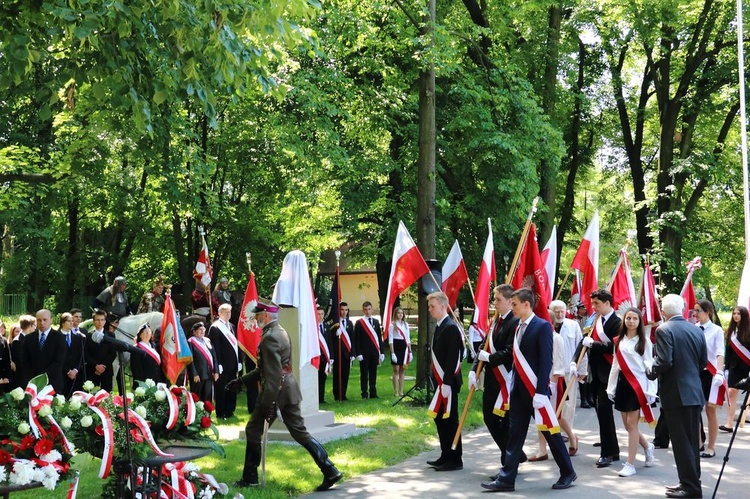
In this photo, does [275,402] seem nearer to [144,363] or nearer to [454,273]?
[144,363]

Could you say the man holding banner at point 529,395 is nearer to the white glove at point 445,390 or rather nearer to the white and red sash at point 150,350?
the white glove at point 445,390

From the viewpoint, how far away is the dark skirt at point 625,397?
10453mm

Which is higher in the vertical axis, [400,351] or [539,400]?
[400,351]

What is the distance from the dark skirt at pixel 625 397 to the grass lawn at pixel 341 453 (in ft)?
9.69

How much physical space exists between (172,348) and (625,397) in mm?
8006

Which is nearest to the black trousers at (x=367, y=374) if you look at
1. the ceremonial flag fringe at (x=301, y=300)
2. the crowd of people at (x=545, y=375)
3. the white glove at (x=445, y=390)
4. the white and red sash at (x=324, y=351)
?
the white and red sash at (x=324, y=351)

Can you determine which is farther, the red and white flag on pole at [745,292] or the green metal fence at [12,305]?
the green metal fence at [12,305]

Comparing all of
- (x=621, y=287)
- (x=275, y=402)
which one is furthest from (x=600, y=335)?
(x=275, y=402)

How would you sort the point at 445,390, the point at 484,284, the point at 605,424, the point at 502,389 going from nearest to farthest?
1. the point at 502,389
2. the point at 445,390
3. the point at 605,424
4. the point at 484,284

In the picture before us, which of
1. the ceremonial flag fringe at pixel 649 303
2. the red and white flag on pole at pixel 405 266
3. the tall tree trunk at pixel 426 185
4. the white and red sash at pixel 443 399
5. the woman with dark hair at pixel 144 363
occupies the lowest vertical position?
the white and red sash at pixel 443 399

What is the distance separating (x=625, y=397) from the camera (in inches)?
413

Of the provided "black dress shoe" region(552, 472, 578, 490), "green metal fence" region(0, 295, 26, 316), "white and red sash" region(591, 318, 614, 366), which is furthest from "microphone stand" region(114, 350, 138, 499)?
"green metal fence" region(0, 295, 26, 316)

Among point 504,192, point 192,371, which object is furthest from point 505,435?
point 504,192

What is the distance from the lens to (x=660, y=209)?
103 feet
